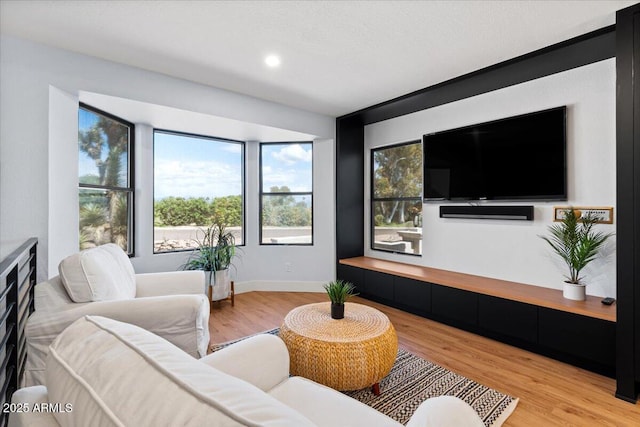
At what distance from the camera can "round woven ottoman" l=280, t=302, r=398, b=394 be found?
1924 mm

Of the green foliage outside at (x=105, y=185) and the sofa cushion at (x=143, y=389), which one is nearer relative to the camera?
the sofa cushion at (x=143, y=389)

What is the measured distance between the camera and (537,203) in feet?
10.1

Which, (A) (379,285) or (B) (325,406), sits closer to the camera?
(B) (325,406)

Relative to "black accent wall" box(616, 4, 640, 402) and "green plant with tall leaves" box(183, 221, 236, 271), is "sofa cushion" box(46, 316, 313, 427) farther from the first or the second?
"green plant with tall leaves" box(183, 221, 236, 271)

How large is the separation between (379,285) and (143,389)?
3660 mm

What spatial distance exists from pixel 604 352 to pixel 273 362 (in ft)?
7.95

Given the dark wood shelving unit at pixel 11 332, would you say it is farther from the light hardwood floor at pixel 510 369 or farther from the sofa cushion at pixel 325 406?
the light hardwood floor at pixel 510 369

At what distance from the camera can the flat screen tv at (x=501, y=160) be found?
2900 millimetres

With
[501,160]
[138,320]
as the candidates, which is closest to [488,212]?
[501,160]

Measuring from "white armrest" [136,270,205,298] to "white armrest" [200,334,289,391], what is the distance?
1.51 metres

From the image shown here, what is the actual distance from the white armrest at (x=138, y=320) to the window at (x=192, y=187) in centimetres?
220

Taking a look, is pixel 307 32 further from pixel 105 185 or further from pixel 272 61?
pixel 105 185

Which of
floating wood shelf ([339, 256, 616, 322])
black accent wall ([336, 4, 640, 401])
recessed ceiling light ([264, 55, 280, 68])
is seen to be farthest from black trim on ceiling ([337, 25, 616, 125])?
floating wood shelf ([339, 256, 616, 322])

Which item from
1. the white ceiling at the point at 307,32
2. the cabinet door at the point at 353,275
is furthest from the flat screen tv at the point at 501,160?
the cabinet door at the point at 353,275
